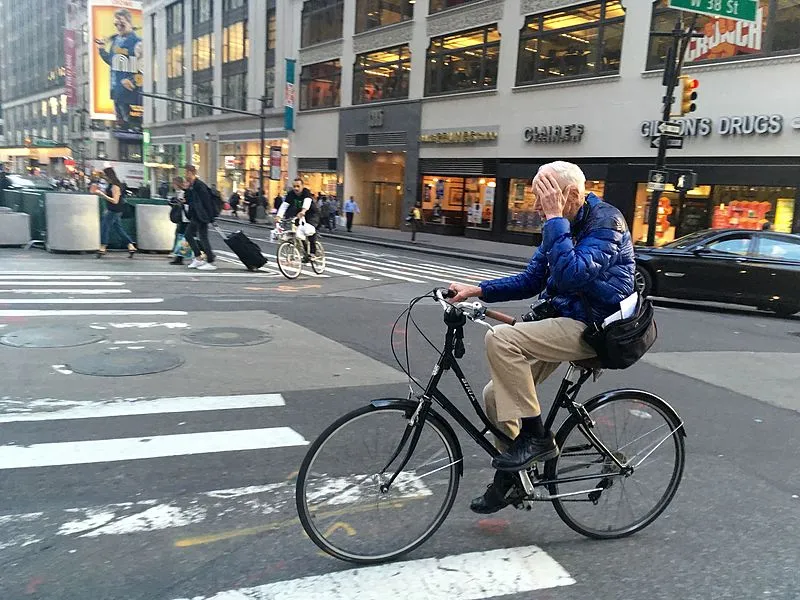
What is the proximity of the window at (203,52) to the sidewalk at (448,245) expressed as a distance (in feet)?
78.1

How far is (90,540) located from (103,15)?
225ft

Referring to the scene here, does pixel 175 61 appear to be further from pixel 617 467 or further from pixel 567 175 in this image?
pixel 617 467

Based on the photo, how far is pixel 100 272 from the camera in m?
12.1

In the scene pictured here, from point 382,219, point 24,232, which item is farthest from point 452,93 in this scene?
point 24,232

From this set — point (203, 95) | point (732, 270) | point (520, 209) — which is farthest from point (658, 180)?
point (203, 95)

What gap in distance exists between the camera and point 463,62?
97.1ft

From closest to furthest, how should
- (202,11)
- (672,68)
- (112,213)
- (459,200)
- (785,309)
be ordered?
(785,309), (112,213), (672,68), (459,200), (202,11)

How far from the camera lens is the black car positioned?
11.8 m

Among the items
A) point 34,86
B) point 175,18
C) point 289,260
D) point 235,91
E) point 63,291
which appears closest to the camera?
point 63,291

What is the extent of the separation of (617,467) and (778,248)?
34.8 ft

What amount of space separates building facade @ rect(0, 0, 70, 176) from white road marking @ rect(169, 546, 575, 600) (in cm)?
10022

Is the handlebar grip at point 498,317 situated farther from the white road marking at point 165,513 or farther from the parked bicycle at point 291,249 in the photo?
the parked bicycle at point 291,249

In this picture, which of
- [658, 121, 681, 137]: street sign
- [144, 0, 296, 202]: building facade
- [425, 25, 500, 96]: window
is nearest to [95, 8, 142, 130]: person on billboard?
[144, 0, 296, 202]: building facade

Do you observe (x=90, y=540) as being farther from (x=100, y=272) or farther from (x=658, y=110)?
(x=658, y=110)
